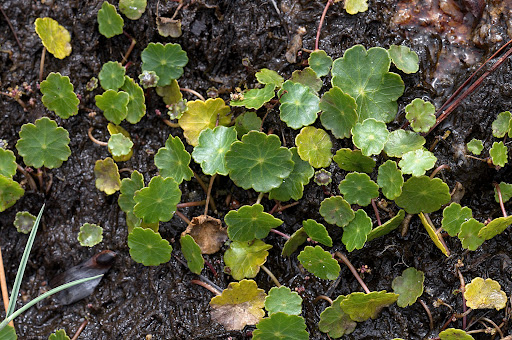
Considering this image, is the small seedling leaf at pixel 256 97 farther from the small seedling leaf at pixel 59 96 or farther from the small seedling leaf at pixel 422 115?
the small seedling leaf at pixel 59 96

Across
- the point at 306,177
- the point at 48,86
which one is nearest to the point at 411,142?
the point at 306,177

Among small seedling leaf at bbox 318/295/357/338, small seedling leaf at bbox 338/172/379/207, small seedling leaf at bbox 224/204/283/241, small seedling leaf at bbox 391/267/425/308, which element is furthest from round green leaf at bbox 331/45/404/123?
small seedling leaf at bbox 318/295/357/338

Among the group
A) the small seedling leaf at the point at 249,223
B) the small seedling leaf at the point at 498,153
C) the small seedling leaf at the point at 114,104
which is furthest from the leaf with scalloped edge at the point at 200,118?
the small seedling leaf at the point at 498,153

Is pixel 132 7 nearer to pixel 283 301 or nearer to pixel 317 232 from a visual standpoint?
pixel 317 232

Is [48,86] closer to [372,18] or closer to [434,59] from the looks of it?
[372,18]

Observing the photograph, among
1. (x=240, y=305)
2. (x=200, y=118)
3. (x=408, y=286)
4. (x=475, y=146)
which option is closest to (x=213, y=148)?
(x=200, y=118)

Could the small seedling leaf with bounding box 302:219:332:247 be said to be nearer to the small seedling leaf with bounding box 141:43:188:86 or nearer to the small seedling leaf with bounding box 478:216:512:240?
the small seedling leaf with bounding box 478:216:512:240

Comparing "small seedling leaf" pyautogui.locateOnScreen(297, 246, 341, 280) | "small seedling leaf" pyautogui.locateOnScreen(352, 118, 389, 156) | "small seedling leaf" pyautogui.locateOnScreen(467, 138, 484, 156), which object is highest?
"small seedling leaf" pyautogui.locateOnScreen(352, 118, 389, 156)
